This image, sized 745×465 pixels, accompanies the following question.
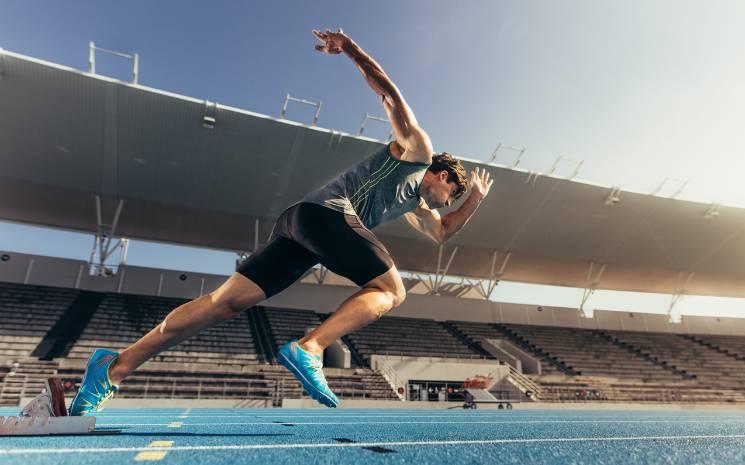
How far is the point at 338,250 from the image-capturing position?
1.95 m

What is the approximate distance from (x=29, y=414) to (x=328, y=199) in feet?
6.32

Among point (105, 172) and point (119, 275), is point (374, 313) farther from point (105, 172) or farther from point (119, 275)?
point (119, 275)

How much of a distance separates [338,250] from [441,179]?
0.65m

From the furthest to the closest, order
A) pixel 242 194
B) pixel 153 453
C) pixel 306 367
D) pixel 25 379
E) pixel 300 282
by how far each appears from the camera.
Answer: pixel 300 282
pixel 242 194
pixel 25 379
pixel 306 367
pixel 153 453

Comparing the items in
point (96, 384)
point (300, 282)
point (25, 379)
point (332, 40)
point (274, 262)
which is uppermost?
point (300, 282)

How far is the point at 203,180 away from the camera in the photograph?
1659cm

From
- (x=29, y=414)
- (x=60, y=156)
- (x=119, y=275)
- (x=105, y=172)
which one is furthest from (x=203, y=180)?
(x=29, y=414)

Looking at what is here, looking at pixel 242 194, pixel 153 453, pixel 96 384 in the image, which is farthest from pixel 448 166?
pixel 242 194

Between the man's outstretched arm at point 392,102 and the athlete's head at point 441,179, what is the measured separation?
0.55 feet

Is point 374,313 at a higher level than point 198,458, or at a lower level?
higher

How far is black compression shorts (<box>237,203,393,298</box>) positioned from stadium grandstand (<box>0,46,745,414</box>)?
1157cm

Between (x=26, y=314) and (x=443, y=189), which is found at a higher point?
(x=26, y=314)

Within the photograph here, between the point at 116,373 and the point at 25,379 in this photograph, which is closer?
the point at 116,373

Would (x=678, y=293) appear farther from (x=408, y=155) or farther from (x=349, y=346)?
(x=408, y=155)
